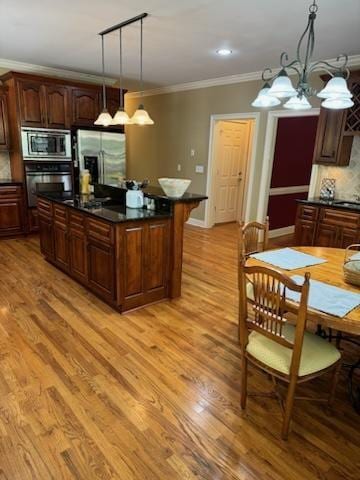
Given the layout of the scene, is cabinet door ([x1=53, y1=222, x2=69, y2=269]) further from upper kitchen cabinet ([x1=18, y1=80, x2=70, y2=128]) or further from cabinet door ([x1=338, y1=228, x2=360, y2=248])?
cabinet door ([x1=338, y1=228, x2=360, y2=248])

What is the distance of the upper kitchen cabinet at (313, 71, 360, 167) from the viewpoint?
406 centimetres

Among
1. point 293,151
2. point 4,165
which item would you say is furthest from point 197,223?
point 4,165

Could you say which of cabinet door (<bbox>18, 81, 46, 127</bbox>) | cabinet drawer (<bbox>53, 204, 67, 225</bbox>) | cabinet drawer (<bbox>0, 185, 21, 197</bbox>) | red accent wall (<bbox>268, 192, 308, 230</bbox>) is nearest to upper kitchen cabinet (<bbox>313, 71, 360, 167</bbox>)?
red accent wall (<bbox>268, 192, 308, 230</bbox>)

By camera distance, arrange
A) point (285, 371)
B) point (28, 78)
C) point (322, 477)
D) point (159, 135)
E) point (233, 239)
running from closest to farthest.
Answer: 1. point (322, 477)
2. point (285, 371)
3. point (28, 78)
4. point (233, 239)
5. point (159, 135)

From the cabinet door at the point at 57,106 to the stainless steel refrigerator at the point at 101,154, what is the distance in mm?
307

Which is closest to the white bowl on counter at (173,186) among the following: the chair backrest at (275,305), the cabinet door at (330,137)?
the chair backrest at (275,305)

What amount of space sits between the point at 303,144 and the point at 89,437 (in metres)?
5.92

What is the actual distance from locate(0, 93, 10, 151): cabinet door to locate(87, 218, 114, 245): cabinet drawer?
3.10 m

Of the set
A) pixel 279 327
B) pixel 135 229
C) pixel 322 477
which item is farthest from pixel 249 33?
pixel 322 477

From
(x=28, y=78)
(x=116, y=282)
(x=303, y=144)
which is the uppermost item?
(x=28, y=78)

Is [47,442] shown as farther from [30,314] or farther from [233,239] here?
[233,239]

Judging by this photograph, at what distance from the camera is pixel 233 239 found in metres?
5.94

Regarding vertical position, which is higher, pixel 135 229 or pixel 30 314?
pixel 135 229

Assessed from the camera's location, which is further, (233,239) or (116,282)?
(233,239)
